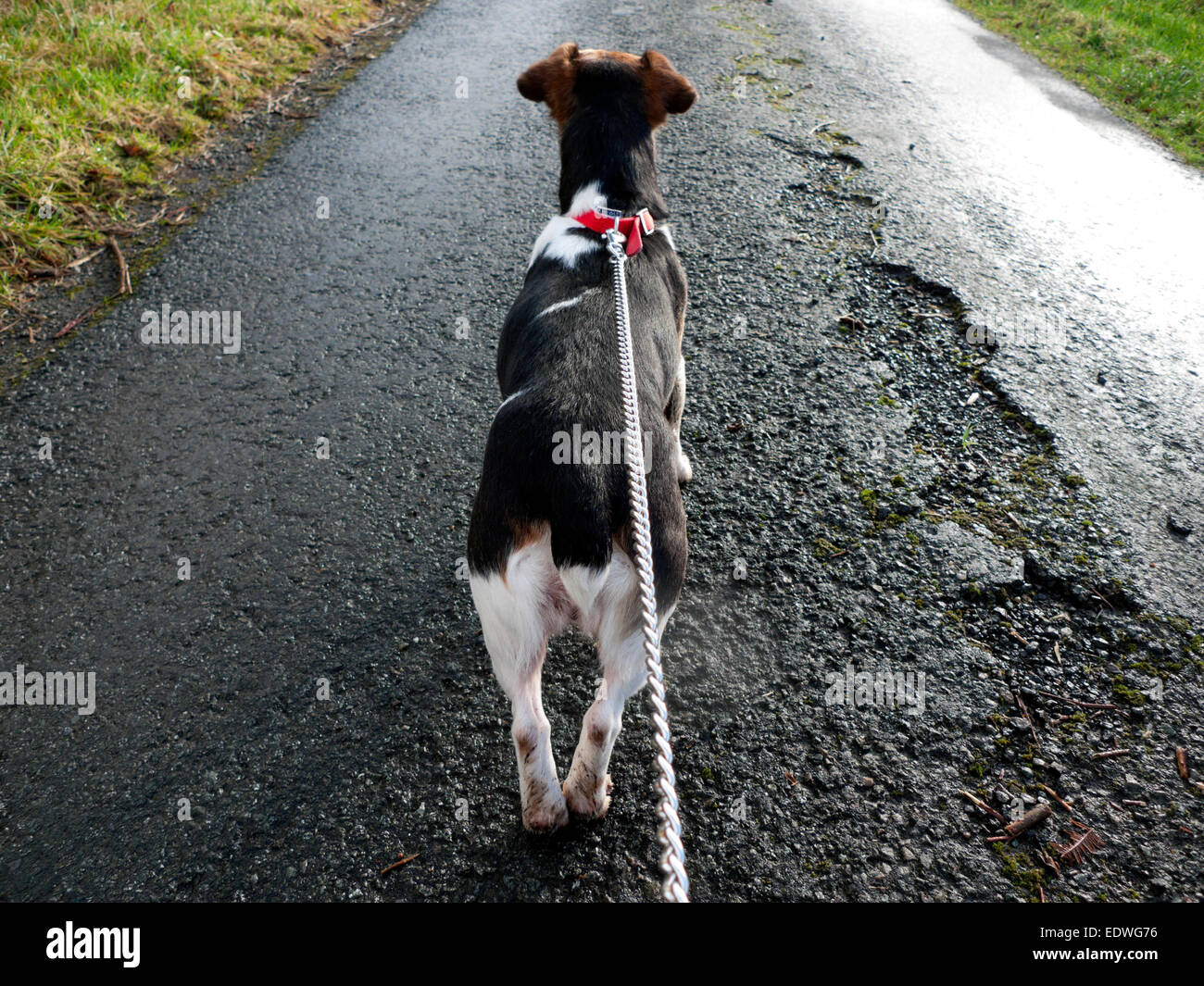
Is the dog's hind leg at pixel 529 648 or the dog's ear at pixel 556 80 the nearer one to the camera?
the dog's hind leg at pixel 529 648

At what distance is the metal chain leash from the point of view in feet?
3.70

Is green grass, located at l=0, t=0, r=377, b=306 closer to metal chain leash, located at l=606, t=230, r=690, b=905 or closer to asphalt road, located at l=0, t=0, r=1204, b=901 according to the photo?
asphalt road, located at l=0, t=0, r=1204, b=901

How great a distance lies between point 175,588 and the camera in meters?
2.46

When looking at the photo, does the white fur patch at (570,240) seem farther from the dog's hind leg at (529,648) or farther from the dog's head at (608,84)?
the dog's hind leg at (529,648)

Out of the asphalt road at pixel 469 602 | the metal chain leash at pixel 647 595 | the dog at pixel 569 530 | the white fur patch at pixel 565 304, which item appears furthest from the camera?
the white fur patch at pixel 565 304

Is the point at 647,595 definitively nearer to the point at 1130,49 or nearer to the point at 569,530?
the point at 569,530

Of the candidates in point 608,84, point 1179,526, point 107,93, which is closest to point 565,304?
point 608,84

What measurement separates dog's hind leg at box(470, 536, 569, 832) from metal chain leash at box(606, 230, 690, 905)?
10.1 inches

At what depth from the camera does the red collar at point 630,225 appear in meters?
2.55

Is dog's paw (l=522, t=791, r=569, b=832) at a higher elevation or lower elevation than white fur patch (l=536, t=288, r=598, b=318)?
lower

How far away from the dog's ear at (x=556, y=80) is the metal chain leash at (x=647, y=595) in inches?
40.0

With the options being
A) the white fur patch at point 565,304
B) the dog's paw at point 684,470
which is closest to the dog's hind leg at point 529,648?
the white fur patch at point 565,304

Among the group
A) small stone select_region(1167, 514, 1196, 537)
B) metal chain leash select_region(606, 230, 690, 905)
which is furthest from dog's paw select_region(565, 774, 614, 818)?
small stone select_region(1167, 514, 1196, 537)
